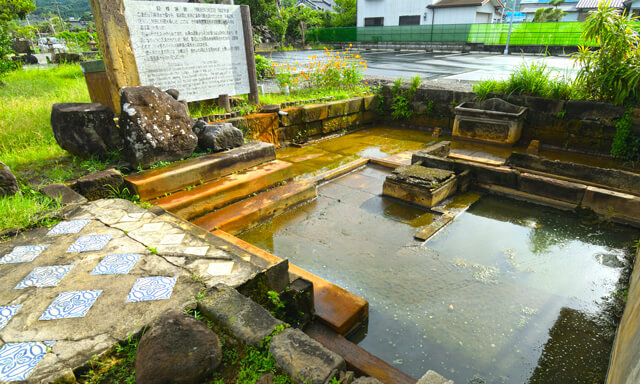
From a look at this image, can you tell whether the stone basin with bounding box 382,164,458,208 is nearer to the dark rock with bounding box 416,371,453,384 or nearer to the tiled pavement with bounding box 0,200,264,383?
the tiled pavement with bounding box 0,200,264,383

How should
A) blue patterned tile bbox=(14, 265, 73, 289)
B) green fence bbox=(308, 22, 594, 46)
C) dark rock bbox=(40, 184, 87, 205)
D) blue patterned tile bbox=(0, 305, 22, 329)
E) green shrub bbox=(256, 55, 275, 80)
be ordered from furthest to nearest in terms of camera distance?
green fence bbox=(308, 22, 594, 46) < green shrub bbox=(256, 55, 275, 80) < dark rock bbox=(40, 184, 87, 205) < blue patterned tile bbox=(14, 265, 73, 289) < blue patterned tile bbox=(0, 305, 22, 329)

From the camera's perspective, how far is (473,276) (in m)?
3.25

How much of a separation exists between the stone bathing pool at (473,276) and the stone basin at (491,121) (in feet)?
7.53

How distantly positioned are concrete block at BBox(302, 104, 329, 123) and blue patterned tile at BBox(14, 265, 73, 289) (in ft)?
17.1

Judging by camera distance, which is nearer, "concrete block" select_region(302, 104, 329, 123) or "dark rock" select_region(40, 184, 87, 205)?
"dark rock" select_region(40, 184, 87, 205)

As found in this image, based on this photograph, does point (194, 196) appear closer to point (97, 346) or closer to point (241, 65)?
point (97, 346)

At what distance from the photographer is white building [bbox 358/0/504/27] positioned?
86.1 feet

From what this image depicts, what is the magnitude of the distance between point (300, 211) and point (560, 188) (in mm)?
3356

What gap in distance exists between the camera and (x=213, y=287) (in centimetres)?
220

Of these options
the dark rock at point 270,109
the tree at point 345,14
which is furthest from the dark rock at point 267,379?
the tree at point 345,14

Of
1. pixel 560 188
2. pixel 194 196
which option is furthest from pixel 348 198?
pixel 560 188

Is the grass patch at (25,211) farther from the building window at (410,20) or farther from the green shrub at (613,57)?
the building window at (410,20)

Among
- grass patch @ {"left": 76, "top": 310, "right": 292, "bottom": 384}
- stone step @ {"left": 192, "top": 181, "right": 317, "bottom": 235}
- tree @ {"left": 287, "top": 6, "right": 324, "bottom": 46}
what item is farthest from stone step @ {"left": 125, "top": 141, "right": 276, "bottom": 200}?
tree @ {"left": 287, "top": 6, "right": 324, "bottom": 46}

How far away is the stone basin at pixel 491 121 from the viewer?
6570 millimetres
